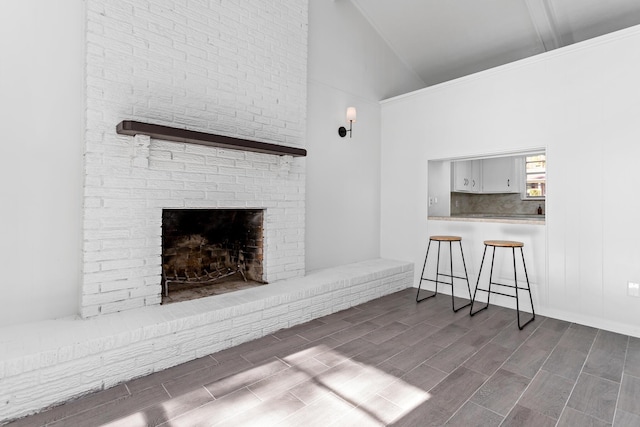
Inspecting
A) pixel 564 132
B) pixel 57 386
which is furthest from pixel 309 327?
pixel 564 132

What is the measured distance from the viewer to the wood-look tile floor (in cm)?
178

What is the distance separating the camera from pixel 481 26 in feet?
13.3

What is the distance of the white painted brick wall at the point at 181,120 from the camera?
236 cm

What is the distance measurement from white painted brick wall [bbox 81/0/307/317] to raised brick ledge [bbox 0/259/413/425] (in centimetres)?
31

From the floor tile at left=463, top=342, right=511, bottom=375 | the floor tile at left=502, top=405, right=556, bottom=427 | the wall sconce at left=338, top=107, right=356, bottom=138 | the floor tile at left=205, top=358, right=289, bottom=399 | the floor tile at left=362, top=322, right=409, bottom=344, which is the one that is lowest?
the floor tile at left=502, top=405, right=556, bottom=427

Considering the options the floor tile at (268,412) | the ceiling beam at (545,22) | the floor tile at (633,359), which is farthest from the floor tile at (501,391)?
the ceiling beam at (545,22)

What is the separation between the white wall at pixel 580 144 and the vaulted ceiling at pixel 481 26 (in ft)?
2.31

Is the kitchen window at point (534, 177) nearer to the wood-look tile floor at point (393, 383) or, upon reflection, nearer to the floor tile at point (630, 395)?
the wood-look tile floor at point (393, 383)

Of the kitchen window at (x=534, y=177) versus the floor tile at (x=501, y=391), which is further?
the kitchen window at (x=534, y=177)

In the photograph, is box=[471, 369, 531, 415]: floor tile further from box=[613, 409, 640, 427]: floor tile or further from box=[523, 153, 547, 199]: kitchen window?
box=[523, 153, 547, 199]: kitchen window

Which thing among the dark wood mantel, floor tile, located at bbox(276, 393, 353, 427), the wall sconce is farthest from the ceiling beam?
floor tile, located at bbox(276, 393, 353, 427)

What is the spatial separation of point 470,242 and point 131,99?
12.2 feet

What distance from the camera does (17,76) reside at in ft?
7.15

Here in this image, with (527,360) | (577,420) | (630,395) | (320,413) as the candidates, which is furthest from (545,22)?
(320,413)
